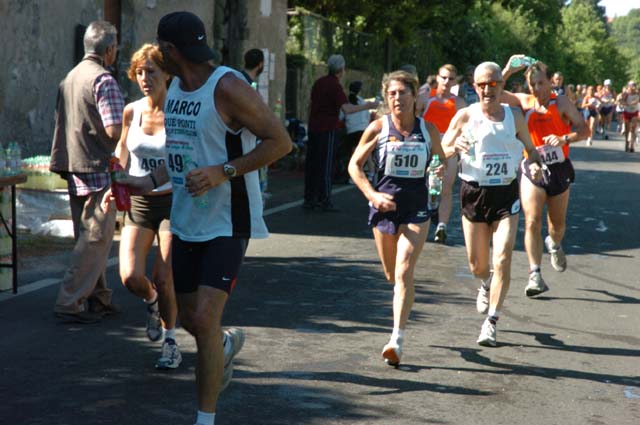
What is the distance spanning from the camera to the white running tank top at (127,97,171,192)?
672 cm

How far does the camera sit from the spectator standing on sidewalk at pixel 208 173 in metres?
5.06

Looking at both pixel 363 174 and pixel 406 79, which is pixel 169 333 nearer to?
pixel 363 174

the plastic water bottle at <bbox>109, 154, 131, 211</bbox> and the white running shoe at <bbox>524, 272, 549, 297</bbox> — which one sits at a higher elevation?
the plastic water bottle at <bbox>109, 154, 131, 211</bbox>

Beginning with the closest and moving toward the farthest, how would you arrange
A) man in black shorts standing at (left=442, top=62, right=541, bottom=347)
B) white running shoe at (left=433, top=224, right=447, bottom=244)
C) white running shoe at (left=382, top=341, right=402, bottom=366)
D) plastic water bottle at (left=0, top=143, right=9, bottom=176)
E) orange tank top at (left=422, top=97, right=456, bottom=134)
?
1. white running shoe at (left=382, top=341, right=402, bottom=366)
2. man in black shorts standing at (left=442, top=62, right=541, bottom=347)
3. plastic water bottle at (left=0, top=143, right=9, bottom=176)
4. white running shoe at (left=433, top=224, right=447, bottom=244)
5. orange tank top at (left=422, top=97, right=456, bottom=134)

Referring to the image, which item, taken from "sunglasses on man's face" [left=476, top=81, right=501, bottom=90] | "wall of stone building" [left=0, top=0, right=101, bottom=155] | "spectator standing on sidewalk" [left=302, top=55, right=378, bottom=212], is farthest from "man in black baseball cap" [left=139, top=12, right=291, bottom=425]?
"spectator standing on sidewalk" [left=302, top=55, right=378, bottom=212]

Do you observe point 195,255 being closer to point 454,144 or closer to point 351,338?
point 351,338

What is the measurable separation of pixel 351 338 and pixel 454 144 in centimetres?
169

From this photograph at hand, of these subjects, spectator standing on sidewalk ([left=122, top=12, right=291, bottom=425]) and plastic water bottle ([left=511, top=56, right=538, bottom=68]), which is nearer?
spectator standing on sidewalk ([left=122, top=12, right=291, bottom=425])

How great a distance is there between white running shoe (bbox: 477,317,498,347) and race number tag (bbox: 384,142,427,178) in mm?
1176

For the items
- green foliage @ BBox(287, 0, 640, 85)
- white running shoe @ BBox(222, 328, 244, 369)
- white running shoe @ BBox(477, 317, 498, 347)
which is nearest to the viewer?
white running shoe @ BBox(222, 328, 244, 369)

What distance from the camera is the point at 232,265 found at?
520 centimetres

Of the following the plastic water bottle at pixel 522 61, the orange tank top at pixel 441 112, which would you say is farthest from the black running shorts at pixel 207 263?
the orange tank top at pixel 441 112

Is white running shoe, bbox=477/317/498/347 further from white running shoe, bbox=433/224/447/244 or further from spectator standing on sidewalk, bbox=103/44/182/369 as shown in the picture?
white running shoe, bbox=433/224/447/244

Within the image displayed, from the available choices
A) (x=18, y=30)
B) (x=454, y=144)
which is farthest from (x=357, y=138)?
(x=454, y=144)
